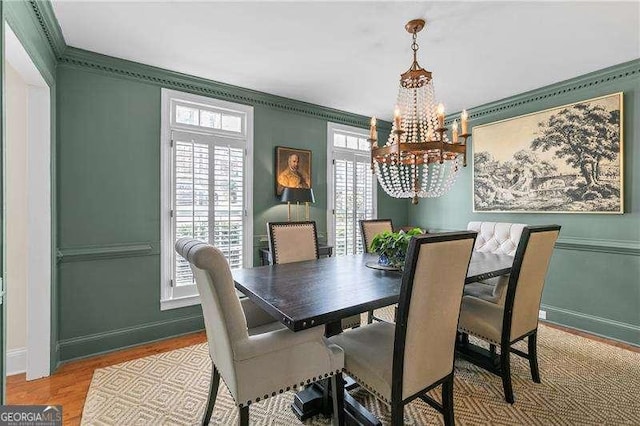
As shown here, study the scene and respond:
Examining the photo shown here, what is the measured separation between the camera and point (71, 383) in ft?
7.64

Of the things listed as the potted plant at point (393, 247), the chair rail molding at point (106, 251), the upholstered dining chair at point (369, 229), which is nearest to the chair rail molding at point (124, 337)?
the chair rail molding at point (106, 251)

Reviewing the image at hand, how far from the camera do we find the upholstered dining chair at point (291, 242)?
280 cm

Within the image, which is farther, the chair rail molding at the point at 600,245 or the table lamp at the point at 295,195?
the table lamp at the point at 295,195

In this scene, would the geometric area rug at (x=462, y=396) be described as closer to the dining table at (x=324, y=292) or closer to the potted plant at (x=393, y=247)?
the dining table at (x=324, y=292)

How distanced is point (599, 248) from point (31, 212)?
5140 millimetres

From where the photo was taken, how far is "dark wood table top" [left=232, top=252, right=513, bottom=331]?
57.2 inches

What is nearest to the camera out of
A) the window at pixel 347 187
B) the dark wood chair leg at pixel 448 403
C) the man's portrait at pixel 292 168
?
the dark wood chair leg at pixel 448 403

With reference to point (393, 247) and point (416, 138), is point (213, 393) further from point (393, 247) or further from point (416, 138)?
point (416, 138)

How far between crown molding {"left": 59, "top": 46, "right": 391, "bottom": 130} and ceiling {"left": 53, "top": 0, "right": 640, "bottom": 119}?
0.08m

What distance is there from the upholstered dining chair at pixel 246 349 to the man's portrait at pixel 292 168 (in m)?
2.38

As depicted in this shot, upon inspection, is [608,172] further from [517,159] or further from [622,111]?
[517,159]

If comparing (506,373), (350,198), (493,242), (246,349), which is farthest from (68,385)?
(493,242)

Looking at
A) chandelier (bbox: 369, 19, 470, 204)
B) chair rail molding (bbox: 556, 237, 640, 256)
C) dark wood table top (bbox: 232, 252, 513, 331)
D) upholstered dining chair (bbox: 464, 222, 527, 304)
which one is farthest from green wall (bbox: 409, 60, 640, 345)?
chandelier (bbox: 369, 19, 470, 204)

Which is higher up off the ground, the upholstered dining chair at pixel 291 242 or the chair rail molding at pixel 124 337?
the upholstered dining chair at pixel 291 242
